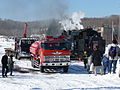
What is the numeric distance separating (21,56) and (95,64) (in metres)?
18.6

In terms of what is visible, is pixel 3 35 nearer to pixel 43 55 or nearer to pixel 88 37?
pixel 88 37

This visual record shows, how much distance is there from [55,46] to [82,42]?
616 inches

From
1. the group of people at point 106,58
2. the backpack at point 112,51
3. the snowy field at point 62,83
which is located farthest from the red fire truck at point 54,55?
the backpack at point 112,51

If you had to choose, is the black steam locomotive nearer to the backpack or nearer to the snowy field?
the backpack

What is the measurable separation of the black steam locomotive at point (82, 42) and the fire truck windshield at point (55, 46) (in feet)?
47.1

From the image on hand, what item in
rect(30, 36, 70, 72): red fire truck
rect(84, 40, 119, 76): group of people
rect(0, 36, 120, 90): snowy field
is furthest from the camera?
rect(30, 36, 70, 72): red fire truck

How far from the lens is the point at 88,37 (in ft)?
118

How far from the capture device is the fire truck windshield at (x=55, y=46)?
1956 cm

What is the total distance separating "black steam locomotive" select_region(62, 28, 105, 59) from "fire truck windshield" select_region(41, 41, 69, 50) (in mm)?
14361

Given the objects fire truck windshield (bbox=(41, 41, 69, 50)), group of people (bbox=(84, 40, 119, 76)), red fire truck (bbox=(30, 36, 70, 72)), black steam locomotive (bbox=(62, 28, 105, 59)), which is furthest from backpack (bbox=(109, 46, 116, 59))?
black steam locomotive (bbox=(62, 28, 105, 59))

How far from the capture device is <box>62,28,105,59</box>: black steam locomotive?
34531 millimetres

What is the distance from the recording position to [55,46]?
774 inches

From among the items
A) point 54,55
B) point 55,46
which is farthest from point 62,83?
point 55,46

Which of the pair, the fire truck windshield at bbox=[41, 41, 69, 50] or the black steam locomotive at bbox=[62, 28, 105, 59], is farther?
the black steam locomotive at bbox=[62, 28, 105, 59]
